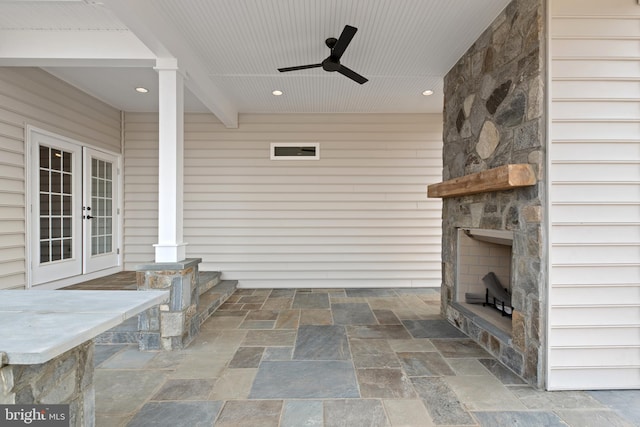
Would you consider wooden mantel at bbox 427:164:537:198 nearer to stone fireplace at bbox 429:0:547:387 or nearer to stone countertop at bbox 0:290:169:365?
stone fireplace at bbox 429:0:547:387

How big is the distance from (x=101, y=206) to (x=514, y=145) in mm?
5180

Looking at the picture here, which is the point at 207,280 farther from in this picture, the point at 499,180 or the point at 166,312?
the point at 499,180

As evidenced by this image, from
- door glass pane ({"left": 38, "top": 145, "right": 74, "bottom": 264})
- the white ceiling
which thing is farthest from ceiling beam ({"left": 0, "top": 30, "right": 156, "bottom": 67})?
door glass pane ({"left": 38, "top": 145, "right": 74, "bottom": 264})

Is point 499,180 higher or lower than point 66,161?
lower

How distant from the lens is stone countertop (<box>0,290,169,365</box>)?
2.96 feet

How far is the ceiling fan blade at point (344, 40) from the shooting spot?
7.88 ft

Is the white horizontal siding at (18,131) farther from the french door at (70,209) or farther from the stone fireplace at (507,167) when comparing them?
the stone fireplace at (507,167)

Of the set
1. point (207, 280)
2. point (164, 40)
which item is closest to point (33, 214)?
point (207, 280)

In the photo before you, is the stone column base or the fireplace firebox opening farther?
the fireplace firebox opening

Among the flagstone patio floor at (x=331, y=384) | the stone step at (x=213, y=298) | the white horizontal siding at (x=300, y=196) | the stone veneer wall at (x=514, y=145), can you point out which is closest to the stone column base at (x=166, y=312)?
the flagstone patio floor at (x=331, y=384)

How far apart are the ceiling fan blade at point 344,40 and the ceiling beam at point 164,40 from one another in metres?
1.40

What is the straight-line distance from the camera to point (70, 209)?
160 inches

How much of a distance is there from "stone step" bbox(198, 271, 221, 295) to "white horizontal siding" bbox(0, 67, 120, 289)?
1815 millimetres

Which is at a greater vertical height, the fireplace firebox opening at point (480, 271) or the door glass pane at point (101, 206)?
the door glass pane at point (101, 206)
